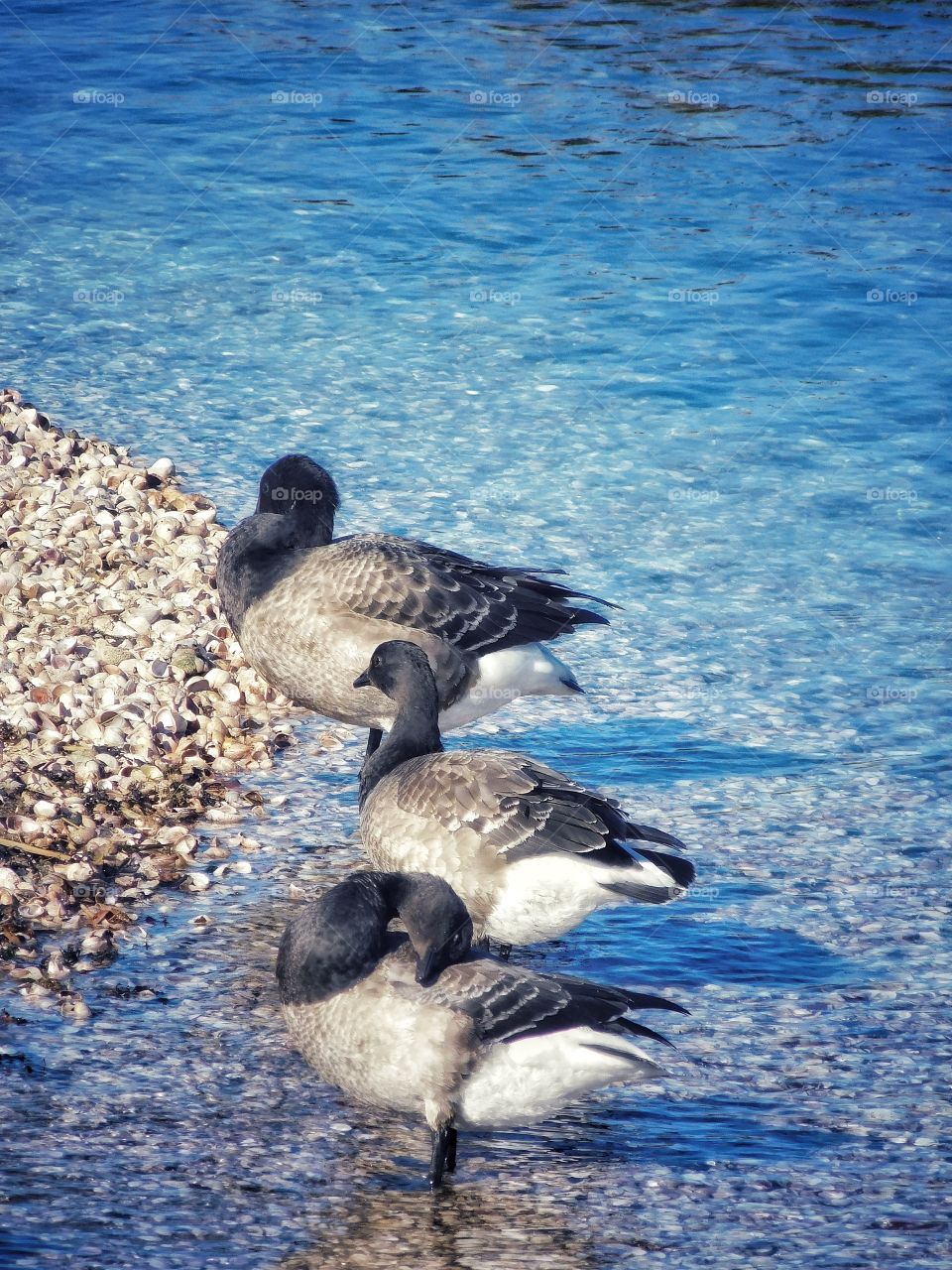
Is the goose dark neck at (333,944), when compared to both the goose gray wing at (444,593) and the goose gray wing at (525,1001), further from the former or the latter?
the goose gray wing at (444,593)

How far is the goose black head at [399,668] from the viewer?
841 cm

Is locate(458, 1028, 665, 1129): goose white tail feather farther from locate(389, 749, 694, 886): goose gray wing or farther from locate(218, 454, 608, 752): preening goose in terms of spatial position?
locate(218, 454, 608, 752): preening goose

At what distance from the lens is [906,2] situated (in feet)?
85.6

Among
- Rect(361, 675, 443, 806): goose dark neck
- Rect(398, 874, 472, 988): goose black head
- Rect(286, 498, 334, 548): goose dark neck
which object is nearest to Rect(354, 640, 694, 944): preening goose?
Rect(361, 675, 443, 806): goose dark neck

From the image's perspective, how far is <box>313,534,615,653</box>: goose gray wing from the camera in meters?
9.43

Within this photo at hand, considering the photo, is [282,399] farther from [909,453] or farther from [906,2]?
[906,2]

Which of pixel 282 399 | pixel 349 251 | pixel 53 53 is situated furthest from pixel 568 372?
pixel 53 53

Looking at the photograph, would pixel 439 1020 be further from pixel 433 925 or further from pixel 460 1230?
pixel 460 1230

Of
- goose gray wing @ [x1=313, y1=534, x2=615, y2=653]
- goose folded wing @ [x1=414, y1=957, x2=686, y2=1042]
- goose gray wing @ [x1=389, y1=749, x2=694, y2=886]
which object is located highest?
goose gray wing @ [x1=313, y1=534, x2=615, y2=653]

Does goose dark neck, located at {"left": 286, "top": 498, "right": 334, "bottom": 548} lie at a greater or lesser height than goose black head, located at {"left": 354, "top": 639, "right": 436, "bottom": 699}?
greater

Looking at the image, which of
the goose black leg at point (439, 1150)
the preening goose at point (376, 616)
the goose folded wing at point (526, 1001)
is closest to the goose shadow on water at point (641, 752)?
the preening goose at point (376, 616)

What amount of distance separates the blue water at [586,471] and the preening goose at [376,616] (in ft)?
1.98

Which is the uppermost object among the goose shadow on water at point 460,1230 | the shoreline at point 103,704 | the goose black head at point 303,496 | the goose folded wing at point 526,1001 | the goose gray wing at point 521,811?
the goose black head at point 303,496

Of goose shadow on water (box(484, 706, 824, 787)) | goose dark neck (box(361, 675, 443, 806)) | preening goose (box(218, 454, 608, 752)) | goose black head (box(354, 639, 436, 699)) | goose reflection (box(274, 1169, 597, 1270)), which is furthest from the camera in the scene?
goose shadow on water (box(484, 706, 824, 787))
